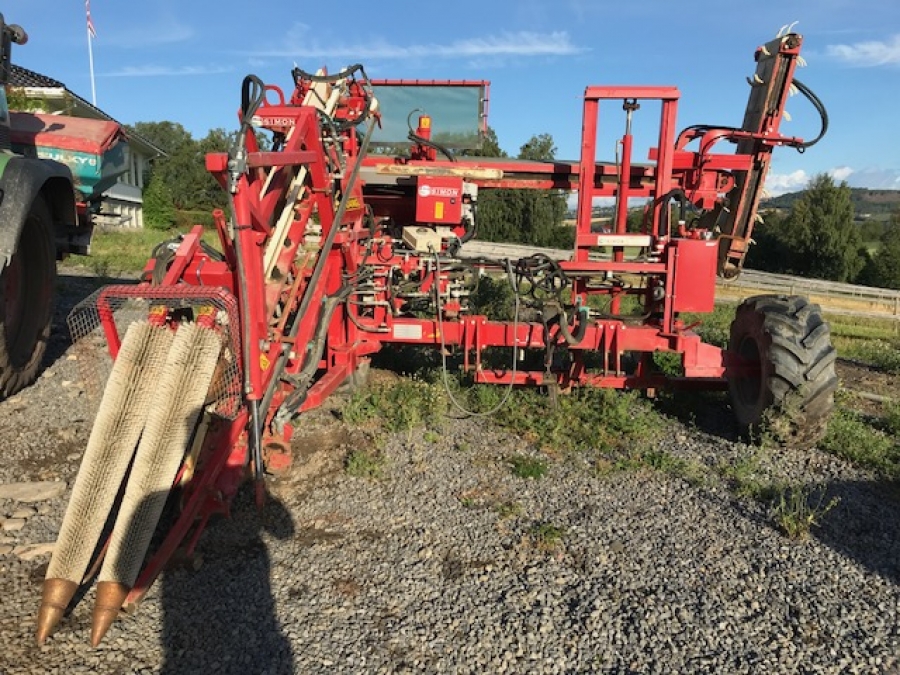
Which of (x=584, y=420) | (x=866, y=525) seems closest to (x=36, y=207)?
(x=584, y=420)

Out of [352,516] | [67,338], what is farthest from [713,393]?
[67,338]

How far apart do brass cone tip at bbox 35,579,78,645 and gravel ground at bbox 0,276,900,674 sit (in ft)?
0.20

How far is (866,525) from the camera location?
4.00m

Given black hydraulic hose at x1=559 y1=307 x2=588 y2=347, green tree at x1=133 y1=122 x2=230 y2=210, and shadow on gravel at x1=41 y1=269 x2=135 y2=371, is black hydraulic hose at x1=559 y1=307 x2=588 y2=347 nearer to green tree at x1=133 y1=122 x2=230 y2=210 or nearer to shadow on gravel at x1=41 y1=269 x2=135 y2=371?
shadow on gravel at x1=41 y1=269 x2=135 y2=371

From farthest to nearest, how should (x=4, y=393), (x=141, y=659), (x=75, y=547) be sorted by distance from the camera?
(x=4, y=393)
(x=75, y=547)
(x=141, y=659)

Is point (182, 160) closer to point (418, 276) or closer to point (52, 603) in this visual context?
point (418, 276)

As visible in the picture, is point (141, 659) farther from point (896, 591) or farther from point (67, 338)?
point (67, 338)

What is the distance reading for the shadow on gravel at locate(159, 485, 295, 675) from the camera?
9.14 ft

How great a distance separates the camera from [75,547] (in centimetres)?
301

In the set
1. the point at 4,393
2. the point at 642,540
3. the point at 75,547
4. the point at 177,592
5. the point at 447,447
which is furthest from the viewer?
the point at 4,393

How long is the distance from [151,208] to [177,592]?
3485 centimetres

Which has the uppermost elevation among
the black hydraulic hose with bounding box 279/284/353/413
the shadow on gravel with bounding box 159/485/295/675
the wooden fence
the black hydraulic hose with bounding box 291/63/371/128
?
the black hydraulic hose with bounding box 291/63/371/128

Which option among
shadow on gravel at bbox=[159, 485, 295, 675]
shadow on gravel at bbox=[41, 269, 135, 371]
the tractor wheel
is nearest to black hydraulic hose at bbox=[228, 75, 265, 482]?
shadow on gravel at bbox=[159, 485, 295, 675]

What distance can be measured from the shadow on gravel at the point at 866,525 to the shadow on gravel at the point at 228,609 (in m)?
2.89
